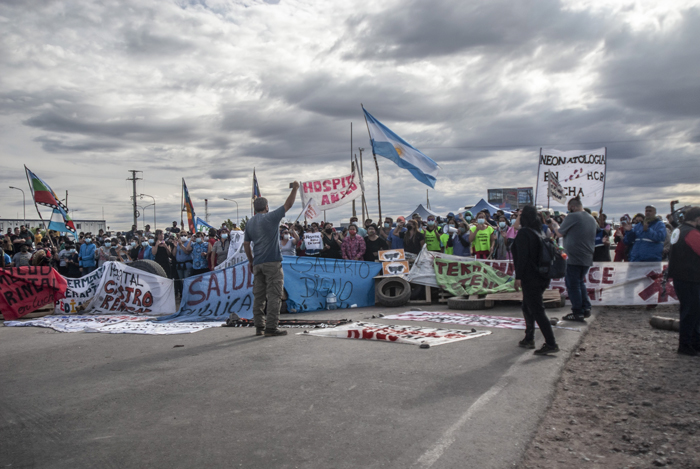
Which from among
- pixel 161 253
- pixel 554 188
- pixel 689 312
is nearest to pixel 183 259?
pixel 161 253

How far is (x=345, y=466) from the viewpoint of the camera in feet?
10.8

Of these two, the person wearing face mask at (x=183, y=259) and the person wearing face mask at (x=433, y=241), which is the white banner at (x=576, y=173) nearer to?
the person wearing face mask at (x=433, y=241)

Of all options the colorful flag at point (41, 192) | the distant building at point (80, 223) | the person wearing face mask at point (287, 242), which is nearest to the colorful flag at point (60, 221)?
the colorful flag at point (41, 192)

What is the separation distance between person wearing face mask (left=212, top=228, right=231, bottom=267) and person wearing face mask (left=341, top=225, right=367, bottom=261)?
133 inches

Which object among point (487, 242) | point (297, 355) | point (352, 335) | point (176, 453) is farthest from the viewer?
point (487, 242)

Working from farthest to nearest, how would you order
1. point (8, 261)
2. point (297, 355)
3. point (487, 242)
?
1. point (8, 261)
2. point (487, 242)
3. point (297, 355)

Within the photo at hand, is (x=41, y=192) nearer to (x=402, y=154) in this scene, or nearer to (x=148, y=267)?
(x=148, y=267)

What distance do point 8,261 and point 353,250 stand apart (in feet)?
32.7

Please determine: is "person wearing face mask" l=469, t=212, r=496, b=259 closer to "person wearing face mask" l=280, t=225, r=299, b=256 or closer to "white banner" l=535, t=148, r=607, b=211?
"white banner" l=535, t=148, r=607, b=211

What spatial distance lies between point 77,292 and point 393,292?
793 centimetres

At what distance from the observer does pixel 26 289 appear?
1284 centimetres

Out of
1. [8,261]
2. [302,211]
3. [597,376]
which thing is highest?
[302,211]

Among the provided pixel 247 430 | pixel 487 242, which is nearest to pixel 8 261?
pixel 487 242

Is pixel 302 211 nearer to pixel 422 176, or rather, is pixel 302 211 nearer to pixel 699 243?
pixel 422 176
